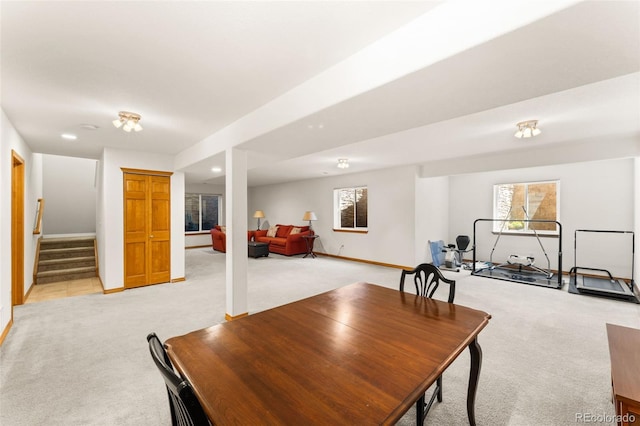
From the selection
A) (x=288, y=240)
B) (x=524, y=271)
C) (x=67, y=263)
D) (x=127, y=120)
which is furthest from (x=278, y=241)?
(x=524, y=271)

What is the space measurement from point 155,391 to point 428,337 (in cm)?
200

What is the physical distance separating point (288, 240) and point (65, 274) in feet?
15.7

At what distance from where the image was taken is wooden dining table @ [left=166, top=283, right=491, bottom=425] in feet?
2.92

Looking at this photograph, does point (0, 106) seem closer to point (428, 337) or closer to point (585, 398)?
point (428, 337)

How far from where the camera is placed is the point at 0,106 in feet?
8.89

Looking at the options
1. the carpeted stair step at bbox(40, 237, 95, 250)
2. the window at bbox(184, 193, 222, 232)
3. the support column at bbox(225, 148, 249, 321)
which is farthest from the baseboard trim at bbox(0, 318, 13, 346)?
the window at bbox(184, 193, 222, 232)

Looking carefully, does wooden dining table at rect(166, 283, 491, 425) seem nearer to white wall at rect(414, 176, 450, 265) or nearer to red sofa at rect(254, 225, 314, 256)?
white wall at rect(414, 176, 450, 265)

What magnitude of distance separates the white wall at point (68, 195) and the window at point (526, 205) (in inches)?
417

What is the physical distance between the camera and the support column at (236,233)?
10.9 feet

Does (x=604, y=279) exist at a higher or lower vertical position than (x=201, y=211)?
lower

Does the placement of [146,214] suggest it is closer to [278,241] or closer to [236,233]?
[236,233]

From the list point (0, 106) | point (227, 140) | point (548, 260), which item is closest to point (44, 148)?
point (0, 106)

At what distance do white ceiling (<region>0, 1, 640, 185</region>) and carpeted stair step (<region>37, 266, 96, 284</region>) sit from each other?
3.05m

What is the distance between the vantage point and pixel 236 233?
11.0 feet
